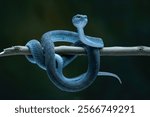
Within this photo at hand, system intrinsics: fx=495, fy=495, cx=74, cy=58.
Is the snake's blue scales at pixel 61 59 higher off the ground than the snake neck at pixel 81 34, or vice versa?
the snake neck at pixel 81 34

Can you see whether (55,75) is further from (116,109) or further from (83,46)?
(116,109)

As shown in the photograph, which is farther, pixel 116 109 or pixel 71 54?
pixel 116 109

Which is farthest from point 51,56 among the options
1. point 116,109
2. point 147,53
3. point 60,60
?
point 116,109

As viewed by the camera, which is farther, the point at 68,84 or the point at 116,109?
the point at 116,109

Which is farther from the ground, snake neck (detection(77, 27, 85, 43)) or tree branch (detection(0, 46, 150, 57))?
snake neck (detection(77, 27, 85, 43))

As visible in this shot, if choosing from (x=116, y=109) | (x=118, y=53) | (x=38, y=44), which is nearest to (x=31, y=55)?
(x=38, y=44)

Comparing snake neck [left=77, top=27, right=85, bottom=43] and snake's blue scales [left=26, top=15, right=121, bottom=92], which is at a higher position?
snake neck [left=77, top=27, right=85, bottom=43]

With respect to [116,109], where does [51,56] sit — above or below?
above

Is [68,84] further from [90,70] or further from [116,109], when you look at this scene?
[116,109]

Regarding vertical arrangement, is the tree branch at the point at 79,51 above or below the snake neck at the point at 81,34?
below
